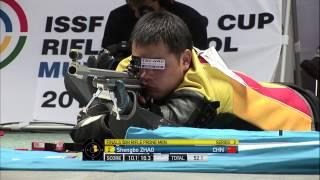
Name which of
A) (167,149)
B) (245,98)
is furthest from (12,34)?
(167,149)

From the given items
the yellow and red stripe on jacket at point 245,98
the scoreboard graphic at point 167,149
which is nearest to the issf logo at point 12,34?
the yellow and red stripe on jacket at point 245,98

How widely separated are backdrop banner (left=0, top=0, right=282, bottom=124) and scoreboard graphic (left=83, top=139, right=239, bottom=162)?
6.37 feet

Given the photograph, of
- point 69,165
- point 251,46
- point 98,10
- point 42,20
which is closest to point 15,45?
point 42,20

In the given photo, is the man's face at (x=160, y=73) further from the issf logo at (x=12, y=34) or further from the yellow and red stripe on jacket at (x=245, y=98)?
the issf logo at (x=12, y=34)

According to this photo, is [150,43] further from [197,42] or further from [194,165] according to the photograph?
[197,42]

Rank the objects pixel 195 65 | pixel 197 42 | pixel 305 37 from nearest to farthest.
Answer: pixel 195 65 → pixel 197 42 → pixel 305 37

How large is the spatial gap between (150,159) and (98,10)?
215cm

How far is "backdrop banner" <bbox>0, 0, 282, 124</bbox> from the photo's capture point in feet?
8.04

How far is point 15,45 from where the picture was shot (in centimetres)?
267

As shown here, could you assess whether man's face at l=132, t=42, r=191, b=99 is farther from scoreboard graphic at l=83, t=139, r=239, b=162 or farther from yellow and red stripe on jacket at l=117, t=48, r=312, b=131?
scoreboard graphic at l=83, t=139, r=239, b=162

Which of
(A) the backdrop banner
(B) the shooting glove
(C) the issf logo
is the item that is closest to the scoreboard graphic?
(B) the shooting glove

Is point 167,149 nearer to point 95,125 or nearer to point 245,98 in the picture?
point 95,125

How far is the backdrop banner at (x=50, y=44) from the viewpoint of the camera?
2.45 meters

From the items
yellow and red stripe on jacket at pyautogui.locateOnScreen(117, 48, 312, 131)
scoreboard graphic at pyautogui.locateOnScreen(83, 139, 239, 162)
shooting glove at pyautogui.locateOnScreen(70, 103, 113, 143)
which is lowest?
scoreboard graphic at pyautogui.locateOnScreen(83, 139, 239, 162)
